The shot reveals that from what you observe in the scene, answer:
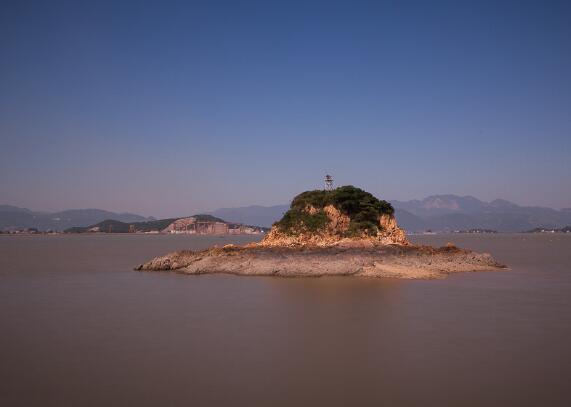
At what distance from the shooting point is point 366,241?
3334cm

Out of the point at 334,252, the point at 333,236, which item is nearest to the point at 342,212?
the point at 333,236

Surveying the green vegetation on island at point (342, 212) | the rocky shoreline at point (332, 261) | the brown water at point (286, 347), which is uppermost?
the green vegetation on island at point (342, 212)

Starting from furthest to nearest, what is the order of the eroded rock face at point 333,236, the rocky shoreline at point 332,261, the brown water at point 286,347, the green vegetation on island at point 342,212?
the green vegetation on island at point 342,212
the eroded rock face at point 333,236
the rocky shoreline at point 332,261
the brown water at point 286,347

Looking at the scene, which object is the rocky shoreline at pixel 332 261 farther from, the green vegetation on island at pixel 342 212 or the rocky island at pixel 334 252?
Answer: the green vegetation on island at pixel 342 212

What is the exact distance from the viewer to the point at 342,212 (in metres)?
35.6

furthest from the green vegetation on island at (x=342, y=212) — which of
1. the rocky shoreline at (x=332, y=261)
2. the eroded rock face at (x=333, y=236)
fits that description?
the rocky shoreline at (x=332, y=261)

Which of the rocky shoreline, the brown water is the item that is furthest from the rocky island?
the brown water

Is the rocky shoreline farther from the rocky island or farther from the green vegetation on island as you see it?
the green vegetation on island

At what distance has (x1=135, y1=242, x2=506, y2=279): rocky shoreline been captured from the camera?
1057 inches

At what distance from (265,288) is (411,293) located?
6.73m

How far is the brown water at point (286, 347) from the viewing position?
26.2ft

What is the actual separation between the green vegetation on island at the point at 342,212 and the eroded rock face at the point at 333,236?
26 centimetres

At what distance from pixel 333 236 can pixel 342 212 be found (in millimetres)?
2200

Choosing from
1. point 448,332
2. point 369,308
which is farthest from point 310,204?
point 448,332
